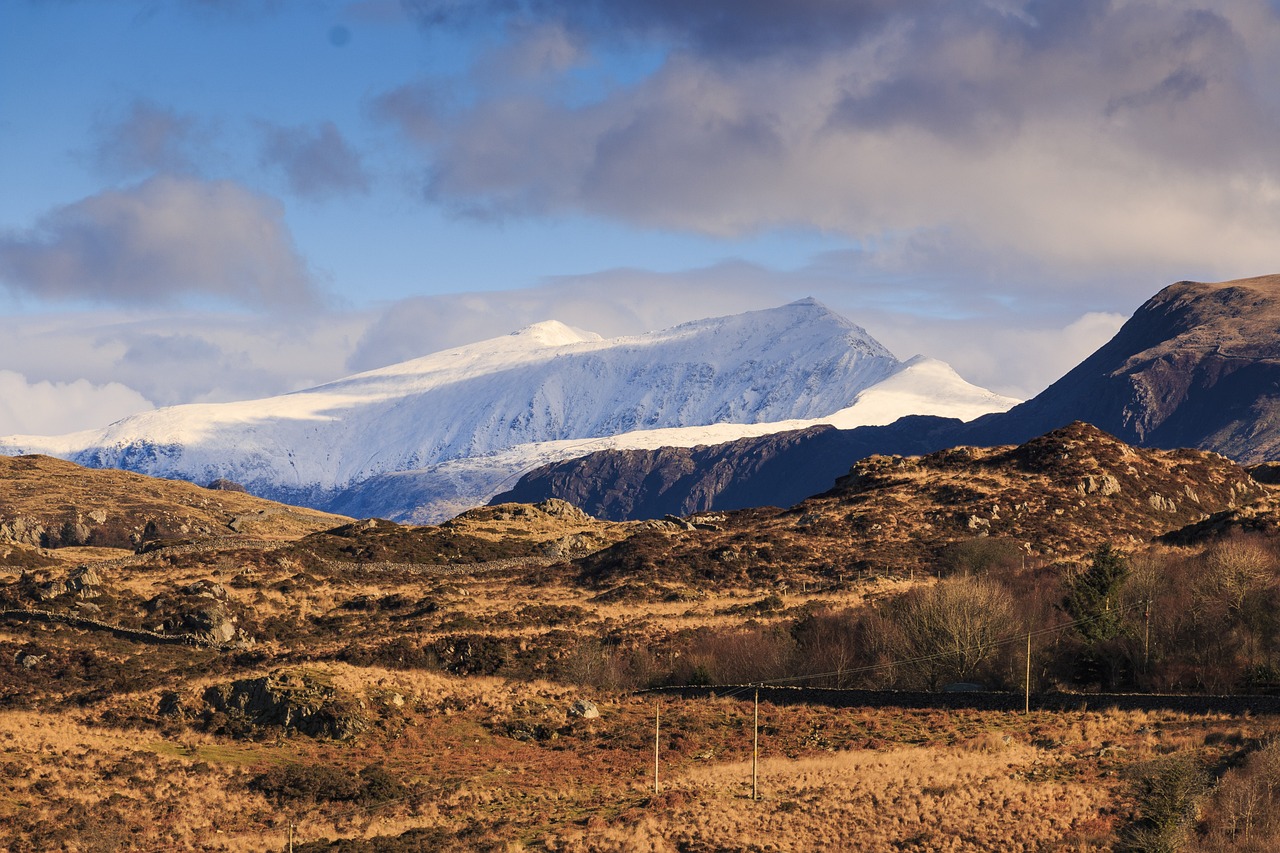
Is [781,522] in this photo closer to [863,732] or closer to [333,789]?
[863,732]

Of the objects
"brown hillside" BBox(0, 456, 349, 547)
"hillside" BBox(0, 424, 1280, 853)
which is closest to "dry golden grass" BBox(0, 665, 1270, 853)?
"hillside" BBox(0, 424, 1280, 853)

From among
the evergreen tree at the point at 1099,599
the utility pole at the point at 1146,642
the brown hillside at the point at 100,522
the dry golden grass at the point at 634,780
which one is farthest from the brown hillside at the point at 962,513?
the dry golden grass at the point at 634,780

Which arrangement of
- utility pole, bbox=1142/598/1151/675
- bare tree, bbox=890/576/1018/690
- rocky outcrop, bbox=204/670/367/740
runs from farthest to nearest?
bare tree, bbox=890/576/1018/690
utility pole, bbox=1142/598/1151/675
rocky outcrop, bbox=204/670/367/740

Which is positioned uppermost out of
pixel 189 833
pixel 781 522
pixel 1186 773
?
pixel 781 522

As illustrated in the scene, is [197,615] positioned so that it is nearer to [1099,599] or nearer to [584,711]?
[584,711]

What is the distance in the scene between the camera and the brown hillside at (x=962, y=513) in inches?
5354

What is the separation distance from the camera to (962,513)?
146125mm

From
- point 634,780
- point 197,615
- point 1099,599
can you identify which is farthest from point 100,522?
point 634,780

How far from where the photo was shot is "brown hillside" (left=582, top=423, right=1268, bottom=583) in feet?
446

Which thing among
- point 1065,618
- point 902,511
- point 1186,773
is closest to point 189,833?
point 1186,773

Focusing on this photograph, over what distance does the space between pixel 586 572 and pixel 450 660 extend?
143 feet

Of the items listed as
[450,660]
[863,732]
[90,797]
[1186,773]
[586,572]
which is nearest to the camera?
[1186,773]

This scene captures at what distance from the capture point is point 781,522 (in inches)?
6225

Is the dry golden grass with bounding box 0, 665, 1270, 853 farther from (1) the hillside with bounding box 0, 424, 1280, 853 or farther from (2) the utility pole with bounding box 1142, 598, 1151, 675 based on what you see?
(2) the utility pole with bounding box 1142, 598, 1151, 675
